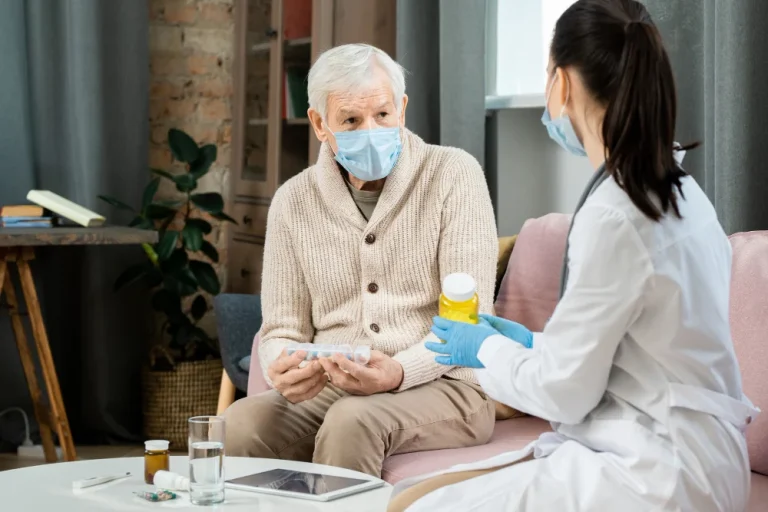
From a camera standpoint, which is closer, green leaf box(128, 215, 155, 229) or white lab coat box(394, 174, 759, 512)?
white lab coat box(394, 174, 759, 512)

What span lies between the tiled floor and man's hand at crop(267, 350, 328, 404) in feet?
5.66

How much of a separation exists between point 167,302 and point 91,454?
59 centimetres

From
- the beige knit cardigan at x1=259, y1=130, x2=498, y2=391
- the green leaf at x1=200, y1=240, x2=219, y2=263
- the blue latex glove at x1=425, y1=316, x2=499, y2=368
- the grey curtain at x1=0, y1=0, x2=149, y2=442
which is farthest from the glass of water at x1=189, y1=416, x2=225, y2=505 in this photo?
the grey curtain at x1=0, y1=0, x2=149, y2=442

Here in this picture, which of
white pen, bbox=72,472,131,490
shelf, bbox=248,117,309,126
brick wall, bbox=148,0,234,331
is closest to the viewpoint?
white pen, bbox=72,472,131,490

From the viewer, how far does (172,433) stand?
12.8 ft

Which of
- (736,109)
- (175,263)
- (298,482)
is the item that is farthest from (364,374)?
(175,263)

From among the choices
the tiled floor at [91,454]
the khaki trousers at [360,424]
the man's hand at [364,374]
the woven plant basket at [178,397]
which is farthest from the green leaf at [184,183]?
the man's hand at [364,374]

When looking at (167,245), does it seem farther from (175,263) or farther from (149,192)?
(149,192)

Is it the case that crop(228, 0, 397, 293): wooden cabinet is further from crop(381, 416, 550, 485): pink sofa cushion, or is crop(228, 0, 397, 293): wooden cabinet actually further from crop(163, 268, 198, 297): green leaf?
crop(381, 416, 550, 485): pink sofa cushion

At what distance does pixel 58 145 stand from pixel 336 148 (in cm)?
193

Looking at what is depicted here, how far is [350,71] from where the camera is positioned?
7.28 ft

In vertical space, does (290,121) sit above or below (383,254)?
above

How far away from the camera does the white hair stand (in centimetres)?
222

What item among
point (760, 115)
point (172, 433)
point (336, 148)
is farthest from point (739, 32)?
point (172, 433)
